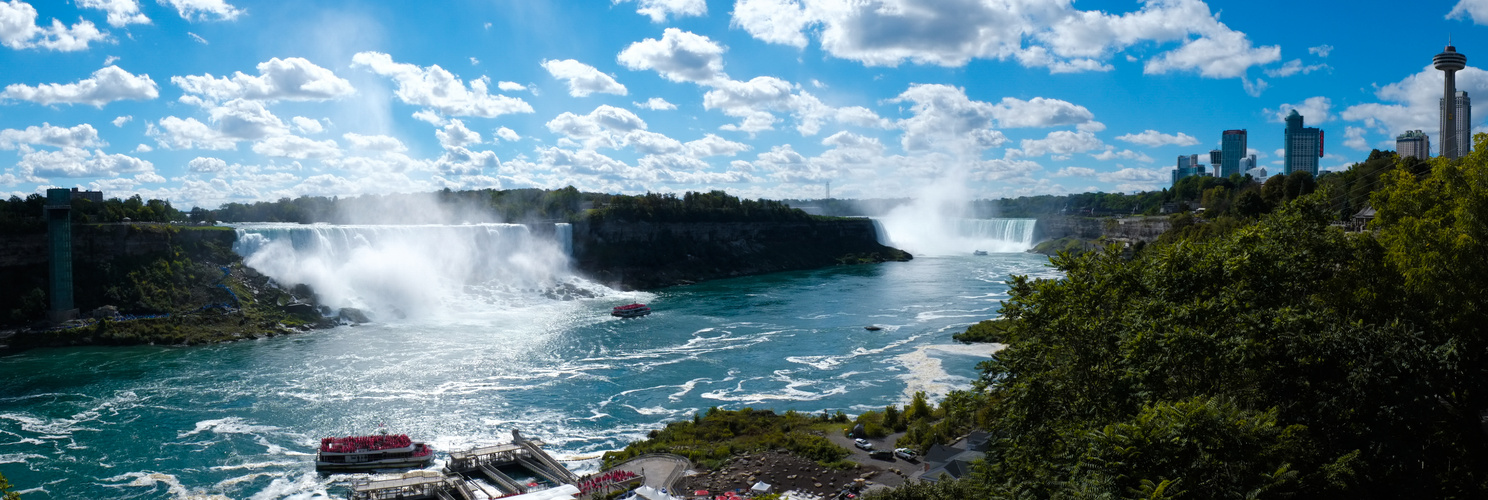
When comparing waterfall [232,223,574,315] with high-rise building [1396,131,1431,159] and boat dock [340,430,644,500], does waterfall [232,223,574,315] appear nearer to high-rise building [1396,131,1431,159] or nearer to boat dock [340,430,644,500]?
boat dock [340,430,644,500]

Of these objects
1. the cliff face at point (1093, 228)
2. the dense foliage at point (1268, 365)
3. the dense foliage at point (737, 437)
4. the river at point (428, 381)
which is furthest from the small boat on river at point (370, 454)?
the cliff face at point (1093, 228)

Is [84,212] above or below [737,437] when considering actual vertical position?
above

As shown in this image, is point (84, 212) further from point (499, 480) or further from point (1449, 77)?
point (1449, 77)

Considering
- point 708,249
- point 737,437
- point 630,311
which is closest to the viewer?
point 737,437

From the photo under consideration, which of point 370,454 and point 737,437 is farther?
point 737,437

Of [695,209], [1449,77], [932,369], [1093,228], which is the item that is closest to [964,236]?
[1093,228]

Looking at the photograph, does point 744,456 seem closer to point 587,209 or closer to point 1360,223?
point 1360,223


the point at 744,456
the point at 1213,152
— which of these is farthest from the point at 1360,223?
the point at 1213,152
